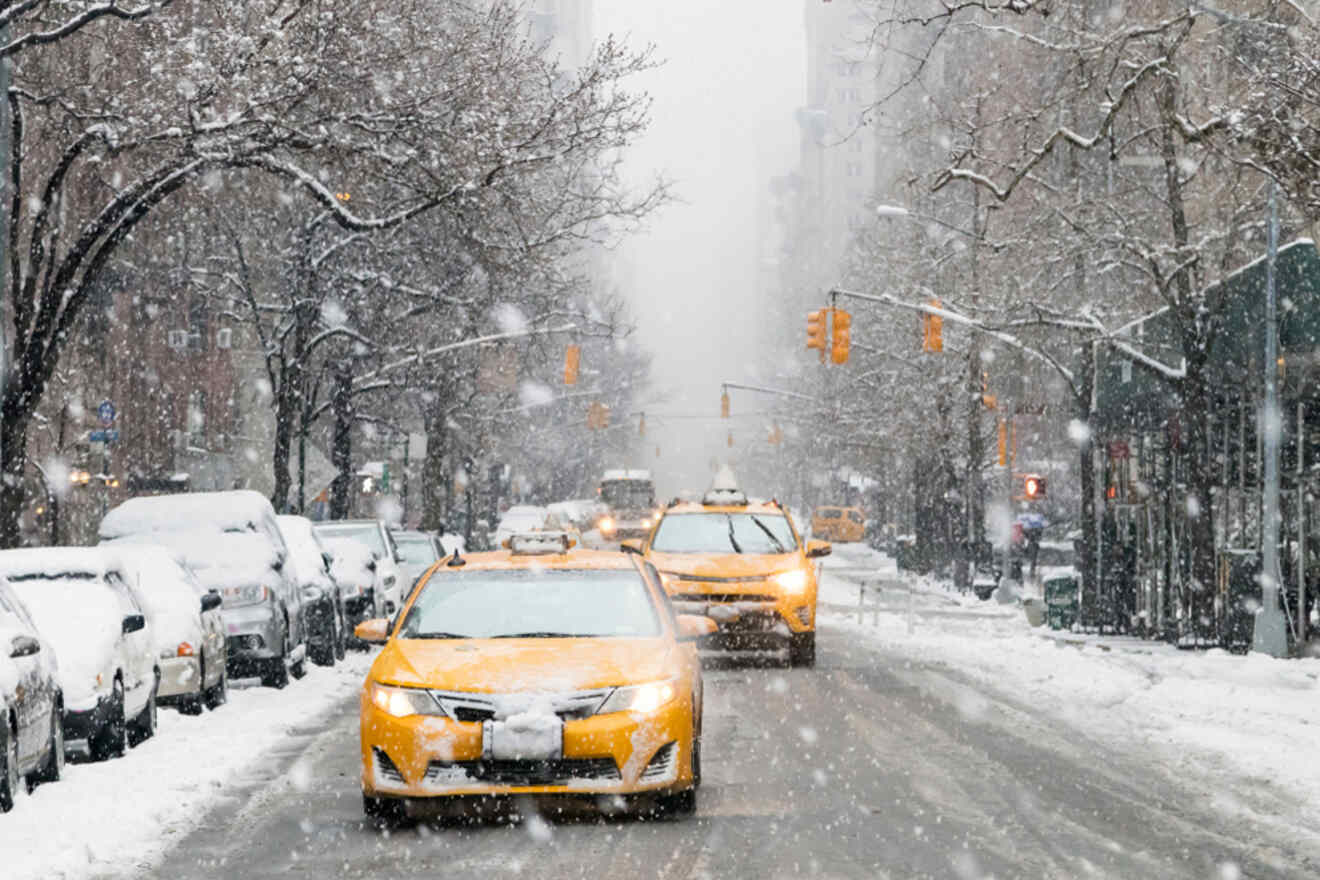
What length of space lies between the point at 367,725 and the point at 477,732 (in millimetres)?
689

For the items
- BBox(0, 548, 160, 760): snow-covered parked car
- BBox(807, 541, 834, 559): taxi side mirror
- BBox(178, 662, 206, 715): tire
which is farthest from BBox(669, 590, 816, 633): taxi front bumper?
BBox(0, 548, 160, 760): snow-covered parked car

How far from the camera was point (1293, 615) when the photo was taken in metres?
25.9

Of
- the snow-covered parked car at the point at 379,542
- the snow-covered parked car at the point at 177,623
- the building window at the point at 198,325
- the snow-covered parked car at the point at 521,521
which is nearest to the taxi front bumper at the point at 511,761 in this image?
the snow-covered parked car at the point at 177,623

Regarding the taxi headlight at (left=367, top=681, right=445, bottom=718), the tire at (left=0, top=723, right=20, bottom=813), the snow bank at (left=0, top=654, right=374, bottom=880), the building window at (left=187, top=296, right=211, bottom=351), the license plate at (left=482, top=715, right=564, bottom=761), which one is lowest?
the snow bank at (left=0, top=654, right=374, bottom=880)

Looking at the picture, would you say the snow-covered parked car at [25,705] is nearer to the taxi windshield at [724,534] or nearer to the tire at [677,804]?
the tire at [677,804]

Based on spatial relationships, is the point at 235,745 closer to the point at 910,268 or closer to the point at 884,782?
the point at 884,782

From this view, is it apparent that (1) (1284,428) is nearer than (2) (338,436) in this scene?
Yes

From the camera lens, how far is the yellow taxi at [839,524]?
85.7 metres

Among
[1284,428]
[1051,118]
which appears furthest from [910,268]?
[1284,428]

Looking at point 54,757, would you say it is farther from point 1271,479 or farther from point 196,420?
point 196,420

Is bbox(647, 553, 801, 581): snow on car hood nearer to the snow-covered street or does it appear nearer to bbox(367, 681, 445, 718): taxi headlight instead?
the snow-covered street

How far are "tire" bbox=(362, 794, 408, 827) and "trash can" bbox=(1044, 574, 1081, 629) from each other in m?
22.1

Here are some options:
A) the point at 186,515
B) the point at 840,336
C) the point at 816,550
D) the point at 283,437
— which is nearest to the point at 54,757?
the point at 186,515

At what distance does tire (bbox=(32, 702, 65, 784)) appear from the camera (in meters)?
11.8
